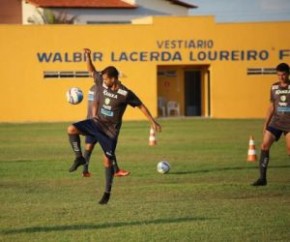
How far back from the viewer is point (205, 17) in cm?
4303

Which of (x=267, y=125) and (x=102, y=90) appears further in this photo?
(x=267, y=125)

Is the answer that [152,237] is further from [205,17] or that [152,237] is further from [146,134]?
[205,17]

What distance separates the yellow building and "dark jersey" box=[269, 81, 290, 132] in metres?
28.7

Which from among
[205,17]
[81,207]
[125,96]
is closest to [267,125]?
[125,96]

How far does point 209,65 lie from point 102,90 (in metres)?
32.1

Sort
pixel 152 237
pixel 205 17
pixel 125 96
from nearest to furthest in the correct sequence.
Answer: pixel 152 237, pixel 125 96, pixel 205 17

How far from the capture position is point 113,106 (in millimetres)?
11898

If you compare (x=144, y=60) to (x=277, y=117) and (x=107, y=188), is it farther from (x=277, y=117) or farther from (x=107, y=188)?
(x=107, y=188)

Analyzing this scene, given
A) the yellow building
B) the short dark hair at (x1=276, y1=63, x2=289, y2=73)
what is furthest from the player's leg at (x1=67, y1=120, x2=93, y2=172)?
the yellow building

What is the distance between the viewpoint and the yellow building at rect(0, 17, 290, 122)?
4178 centimetres

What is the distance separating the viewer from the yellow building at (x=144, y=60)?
4178 centimetres

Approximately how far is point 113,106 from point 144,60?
102 feet

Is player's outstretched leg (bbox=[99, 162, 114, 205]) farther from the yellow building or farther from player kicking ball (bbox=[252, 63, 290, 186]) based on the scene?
the yellow building

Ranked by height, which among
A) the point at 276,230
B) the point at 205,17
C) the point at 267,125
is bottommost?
the point at 276,230
